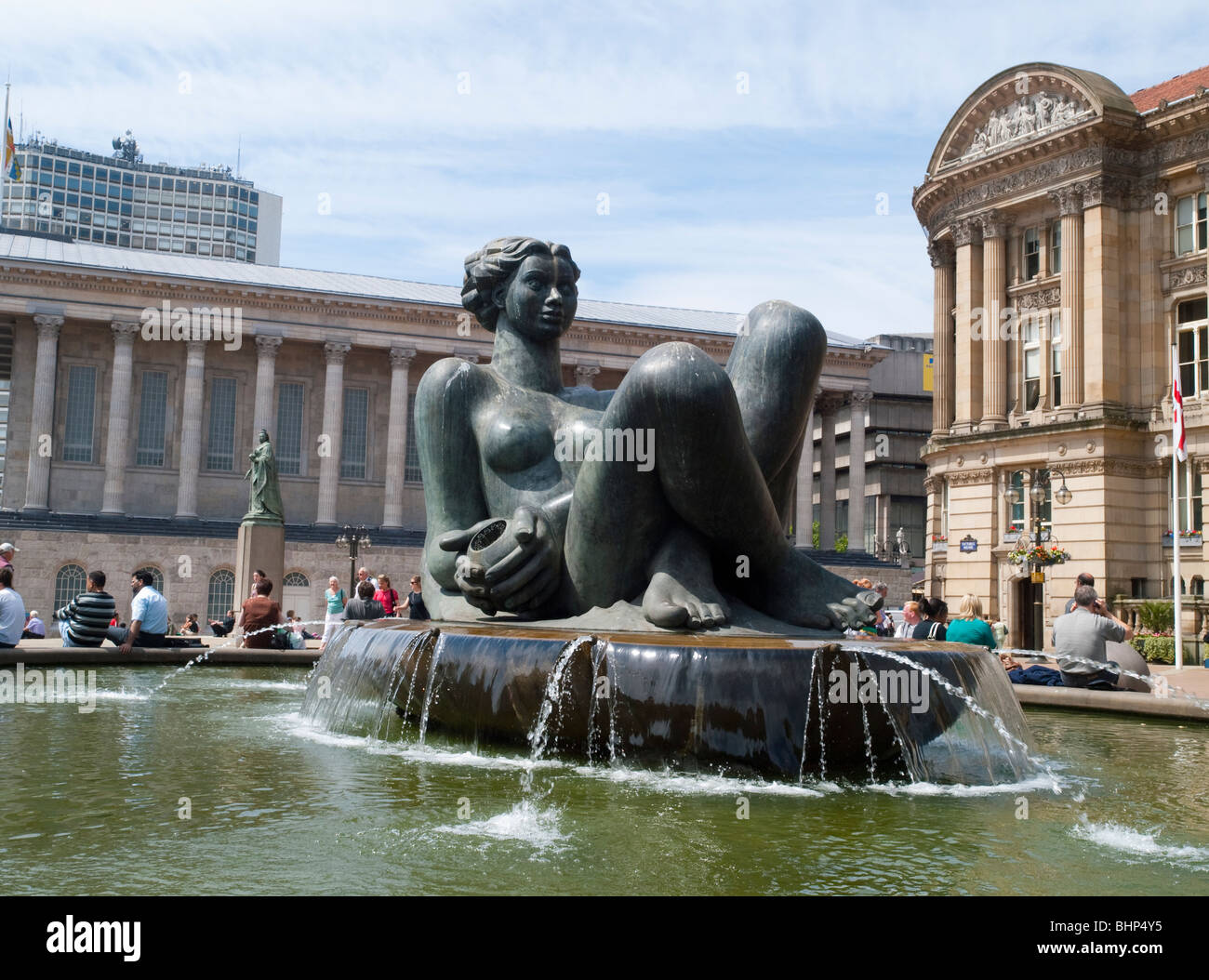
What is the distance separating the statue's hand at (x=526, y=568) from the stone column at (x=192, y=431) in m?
54.0

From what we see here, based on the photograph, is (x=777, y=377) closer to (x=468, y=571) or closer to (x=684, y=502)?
(x=684, y=502)

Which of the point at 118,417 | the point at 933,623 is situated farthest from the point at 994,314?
the point at 118,417

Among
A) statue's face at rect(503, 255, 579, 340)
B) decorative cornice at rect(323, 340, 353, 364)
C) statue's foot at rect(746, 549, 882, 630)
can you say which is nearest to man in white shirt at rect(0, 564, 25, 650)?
statue's face at rect(503, 255, 579, 340)

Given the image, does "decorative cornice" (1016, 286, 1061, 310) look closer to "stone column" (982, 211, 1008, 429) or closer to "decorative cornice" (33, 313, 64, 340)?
"stone column" (982, 211, 1008, 429)

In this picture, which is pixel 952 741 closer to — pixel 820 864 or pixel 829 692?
pixel 829 692

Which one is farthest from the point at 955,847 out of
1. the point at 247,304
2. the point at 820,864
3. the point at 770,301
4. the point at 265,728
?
the point at 247,304

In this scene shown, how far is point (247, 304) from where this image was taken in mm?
58812

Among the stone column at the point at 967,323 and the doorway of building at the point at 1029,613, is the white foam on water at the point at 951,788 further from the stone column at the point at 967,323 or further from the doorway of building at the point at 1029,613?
the stone column at the point at 967,323

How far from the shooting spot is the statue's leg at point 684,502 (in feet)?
19.3

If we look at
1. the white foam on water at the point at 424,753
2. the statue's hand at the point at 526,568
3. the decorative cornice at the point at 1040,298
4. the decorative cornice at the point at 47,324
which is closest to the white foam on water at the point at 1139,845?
the white foam on water at the point at 424,753

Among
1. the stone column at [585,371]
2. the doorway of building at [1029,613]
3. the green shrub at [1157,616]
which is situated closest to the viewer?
the green shrub at [1157,616]

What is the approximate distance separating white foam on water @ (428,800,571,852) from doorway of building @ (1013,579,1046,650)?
1528 inches

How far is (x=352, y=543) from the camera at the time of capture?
125 feet
